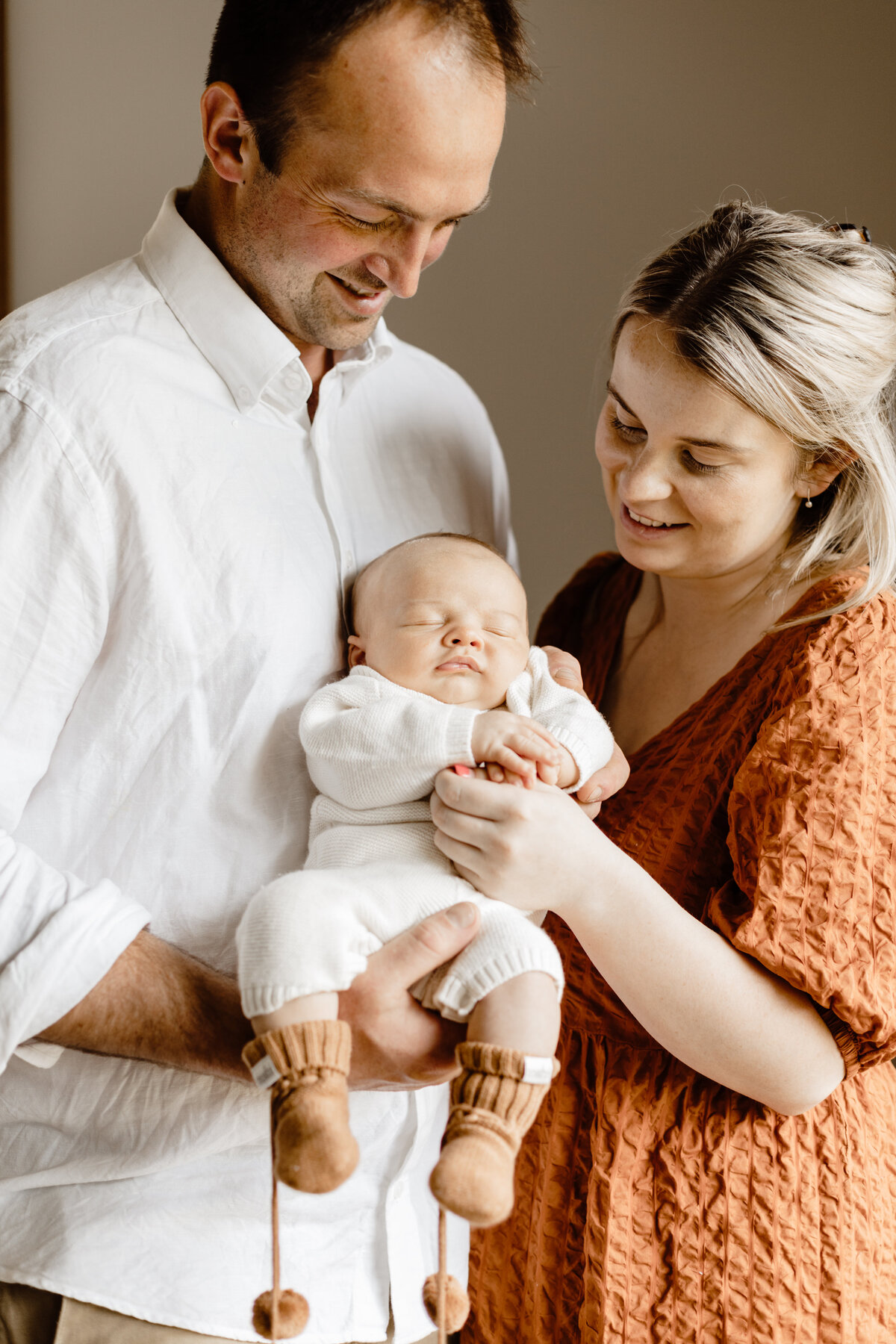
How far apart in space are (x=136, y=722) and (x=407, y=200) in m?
0.65

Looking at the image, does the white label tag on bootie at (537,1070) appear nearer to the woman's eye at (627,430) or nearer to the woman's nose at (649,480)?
the woman's nose at (649,480)

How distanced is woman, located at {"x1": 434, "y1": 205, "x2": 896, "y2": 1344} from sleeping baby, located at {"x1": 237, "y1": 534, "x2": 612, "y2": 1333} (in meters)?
0.05

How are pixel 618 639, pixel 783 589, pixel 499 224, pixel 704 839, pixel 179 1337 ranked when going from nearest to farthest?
pixel 179 1337 → pixel 704 839 → pixel 783 589 → pixel 618 639 → pixel 499 224

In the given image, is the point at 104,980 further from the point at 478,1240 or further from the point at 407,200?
the point at 407,200

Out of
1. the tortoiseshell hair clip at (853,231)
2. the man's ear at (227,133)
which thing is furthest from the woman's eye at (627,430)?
the man's ear at (227,133)

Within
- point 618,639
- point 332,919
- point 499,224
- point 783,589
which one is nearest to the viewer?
point 332,919

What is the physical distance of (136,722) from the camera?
1202 mm

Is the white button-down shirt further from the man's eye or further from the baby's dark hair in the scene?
the man's eye

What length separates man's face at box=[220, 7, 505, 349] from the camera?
1.15 metres

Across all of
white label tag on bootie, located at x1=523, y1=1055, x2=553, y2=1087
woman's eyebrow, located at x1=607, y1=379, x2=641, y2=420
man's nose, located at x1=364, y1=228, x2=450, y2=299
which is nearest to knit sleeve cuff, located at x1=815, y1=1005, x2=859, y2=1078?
white label tag on bootie, located at x1=523, y1=1055, x2=553, y2=1087

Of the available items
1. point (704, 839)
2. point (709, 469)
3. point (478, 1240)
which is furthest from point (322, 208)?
point (478, 1240)

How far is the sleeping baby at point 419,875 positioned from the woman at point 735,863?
0.18 feet

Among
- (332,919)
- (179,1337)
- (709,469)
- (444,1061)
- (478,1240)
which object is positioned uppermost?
(709,469)

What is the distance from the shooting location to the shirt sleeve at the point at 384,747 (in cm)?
119
